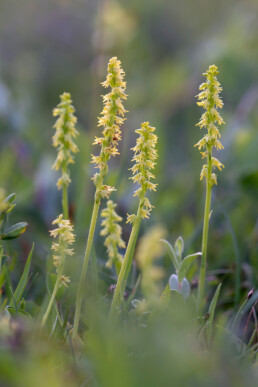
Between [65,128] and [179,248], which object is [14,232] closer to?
[65,128]

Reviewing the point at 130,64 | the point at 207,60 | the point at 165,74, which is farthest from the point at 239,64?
the point at 130,64

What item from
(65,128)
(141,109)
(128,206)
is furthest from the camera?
(141,109)

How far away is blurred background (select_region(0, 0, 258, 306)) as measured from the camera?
7.81 feet

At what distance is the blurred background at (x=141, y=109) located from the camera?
238 centimetres

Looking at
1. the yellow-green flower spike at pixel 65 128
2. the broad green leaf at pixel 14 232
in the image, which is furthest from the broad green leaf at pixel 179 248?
the broad green leaf at pixel 14 232

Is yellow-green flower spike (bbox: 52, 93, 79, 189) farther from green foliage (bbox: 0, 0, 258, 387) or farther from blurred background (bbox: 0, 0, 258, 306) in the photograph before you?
blurred background (bbox: 0, 0, 258, 306)

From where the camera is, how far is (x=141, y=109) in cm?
570

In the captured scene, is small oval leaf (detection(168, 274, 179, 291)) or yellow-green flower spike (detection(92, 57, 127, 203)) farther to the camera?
small oval leaf (detection(168, 274, 179, 291))

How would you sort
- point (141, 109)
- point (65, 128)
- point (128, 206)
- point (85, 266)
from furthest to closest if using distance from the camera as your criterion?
1. point (141, 109)
2. point (128, 206)
3. point (65, 128)
4. point (85, 266)

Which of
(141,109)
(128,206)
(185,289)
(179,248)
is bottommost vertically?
(185,289)

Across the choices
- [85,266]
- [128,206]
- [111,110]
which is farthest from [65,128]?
[128,206]

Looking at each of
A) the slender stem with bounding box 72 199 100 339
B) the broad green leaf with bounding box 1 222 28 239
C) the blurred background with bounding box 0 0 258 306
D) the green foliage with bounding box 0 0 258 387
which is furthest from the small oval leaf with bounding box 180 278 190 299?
the broad green leaf with bounding box 1 222 28 239

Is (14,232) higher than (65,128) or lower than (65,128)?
lower

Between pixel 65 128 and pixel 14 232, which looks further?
pixel 65 128
